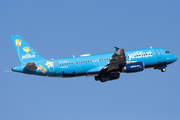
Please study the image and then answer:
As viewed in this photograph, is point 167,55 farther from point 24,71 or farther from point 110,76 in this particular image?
point 24,71

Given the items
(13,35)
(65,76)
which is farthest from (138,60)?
(13,35)

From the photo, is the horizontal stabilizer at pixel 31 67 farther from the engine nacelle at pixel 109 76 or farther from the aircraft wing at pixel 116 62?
the engine nacelle at pixel 109 76

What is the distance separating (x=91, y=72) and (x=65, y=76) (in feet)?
15.8

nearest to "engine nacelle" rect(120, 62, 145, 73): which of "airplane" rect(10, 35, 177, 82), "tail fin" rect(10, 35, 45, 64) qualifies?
"airplane" rect(10, 35, 177, 82)

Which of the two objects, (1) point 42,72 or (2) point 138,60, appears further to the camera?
(2) point 138,60

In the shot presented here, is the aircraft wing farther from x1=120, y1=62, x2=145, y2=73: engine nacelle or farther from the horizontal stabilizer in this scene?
the horizontal stabilizer

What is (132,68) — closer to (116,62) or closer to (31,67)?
(116,62)

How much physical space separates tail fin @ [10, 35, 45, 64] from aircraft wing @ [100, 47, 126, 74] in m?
12.2

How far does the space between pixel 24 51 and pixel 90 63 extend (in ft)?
39.6

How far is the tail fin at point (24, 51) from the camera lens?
57594 millimetres

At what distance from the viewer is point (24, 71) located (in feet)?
185

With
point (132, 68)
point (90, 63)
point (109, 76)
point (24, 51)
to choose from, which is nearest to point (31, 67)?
point (24, 51)

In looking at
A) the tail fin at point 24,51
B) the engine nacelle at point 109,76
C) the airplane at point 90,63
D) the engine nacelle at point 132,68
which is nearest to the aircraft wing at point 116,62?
the airplane at point 90,63

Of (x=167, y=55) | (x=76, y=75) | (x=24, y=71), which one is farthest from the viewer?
(x=167, y=55)
